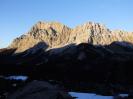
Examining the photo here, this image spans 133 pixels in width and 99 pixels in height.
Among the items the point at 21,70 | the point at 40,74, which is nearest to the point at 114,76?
the point at 40,74

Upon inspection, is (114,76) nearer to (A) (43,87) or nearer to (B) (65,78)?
(B) (65,78)

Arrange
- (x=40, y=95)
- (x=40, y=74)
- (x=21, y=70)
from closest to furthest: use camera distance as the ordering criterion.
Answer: (x=40, y=95)
(x=40, y=74)
(x=21, y=70)

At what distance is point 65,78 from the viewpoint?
290 feet

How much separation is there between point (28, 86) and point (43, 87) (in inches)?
45.8

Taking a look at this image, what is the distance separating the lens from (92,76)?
92188 millimetres

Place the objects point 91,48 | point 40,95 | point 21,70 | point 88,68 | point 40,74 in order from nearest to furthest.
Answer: point 40,95, point 40,74, point 88,68, point 21,70, point 91,48

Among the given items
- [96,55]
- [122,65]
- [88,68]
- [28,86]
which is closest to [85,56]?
[96,55]

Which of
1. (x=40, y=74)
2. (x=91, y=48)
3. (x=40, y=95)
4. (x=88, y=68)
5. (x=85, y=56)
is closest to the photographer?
(x=40, y=95)

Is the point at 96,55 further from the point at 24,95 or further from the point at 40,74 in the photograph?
the point at 24,95

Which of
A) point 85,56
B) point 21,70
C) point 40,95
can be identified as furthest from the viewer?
point 85,56

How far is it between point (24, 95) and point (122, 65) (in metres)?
75.7

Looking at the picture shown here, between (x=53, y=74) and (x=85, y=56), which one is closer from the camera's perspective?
(x=53, y=74)

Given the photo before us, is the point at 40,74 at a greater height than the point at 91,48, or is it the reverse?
the point at 91,48

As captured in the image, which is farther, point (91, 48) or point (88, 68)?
point (91, 48)
